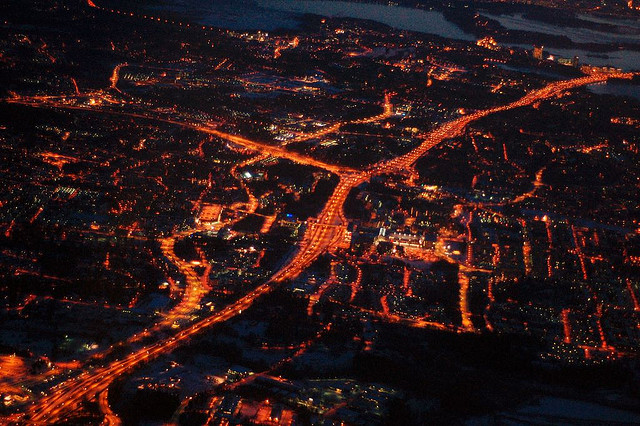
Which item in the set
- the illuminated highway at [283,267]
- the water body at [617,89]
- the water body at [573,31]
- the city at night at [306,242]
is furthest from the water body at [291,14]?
the illuminated highway at [283,267]

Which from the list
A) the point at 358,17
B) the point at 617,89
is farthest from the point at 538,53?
the point at 358,17

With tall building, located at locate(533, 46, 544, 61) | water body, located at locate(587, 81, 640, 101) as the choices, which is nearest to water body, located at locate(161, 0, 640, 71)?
tall building, located at locate(533, 46, 544, 61)

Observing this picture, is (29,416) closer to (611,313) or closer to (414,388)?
(414,388)

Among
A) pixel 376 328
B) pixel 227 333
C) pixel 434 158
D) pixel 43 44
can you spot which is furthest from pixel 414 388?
pixel 43 44

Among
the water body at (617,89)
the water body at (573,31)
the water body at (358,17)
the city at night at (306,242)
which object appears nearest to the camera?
the city at night at (306,242)

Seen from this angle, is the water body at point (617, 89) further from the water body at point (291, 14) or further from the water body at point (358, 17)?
the water body at point (291, 14)

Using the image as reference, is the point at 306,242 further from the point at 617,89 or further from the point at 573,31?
the point at 573,31

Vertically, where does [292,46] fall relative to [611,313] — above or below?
above

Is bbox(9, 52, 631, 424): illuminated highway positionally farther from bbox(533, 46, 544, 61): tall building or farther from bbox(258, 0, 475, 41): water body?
bbox(258, 0, 475, 41): water body
